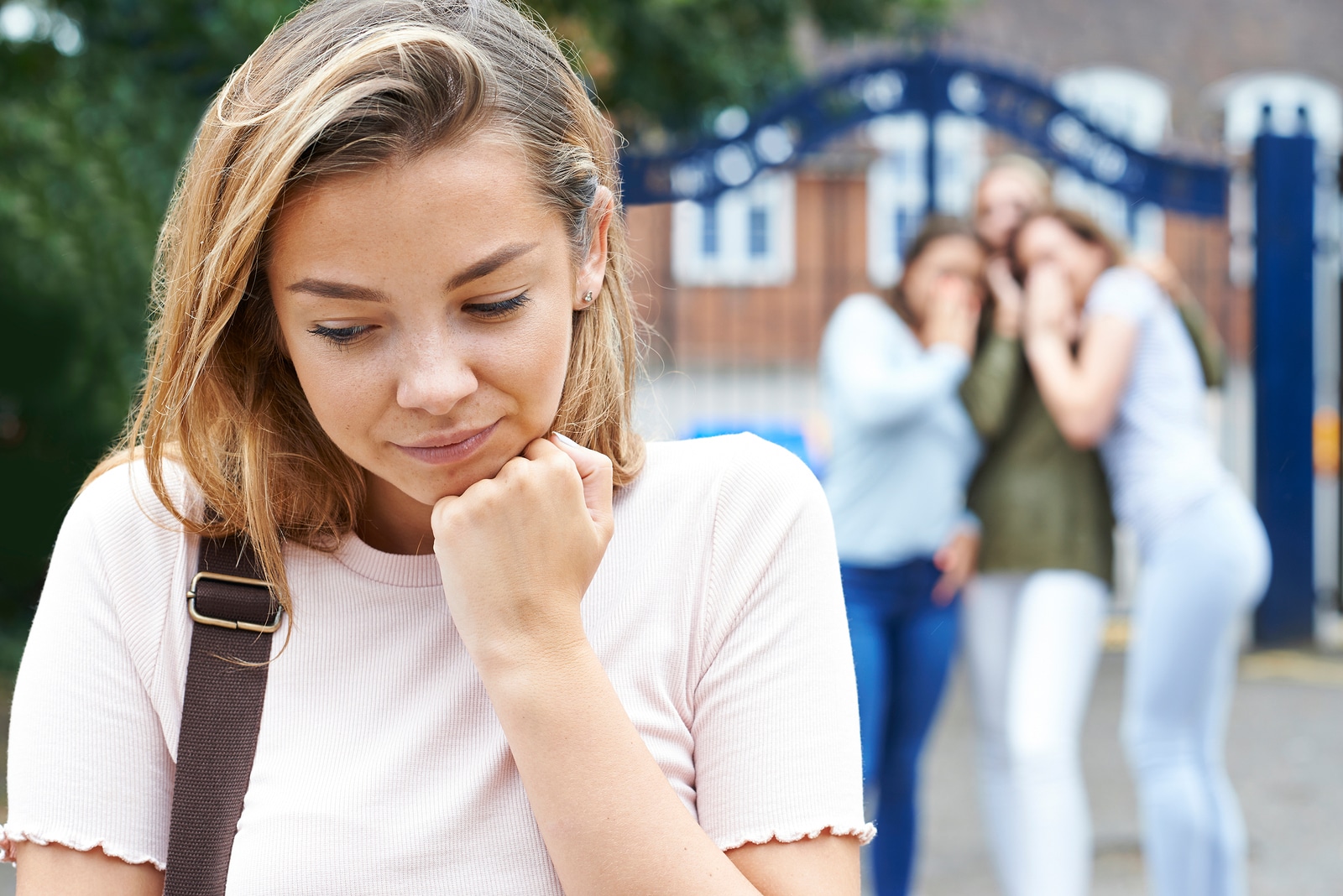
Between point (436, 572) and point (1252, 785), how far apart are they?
4743 mm

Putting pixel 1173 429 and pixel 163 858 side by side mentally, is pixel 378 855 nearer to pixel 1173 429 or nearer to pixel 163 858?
pixel 163 858

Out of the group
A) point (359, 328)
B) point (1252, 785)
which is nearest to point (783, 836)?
point (359, 328)

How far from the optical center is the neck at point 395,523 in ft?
4.92

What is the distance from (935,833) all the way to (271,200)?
161 inches

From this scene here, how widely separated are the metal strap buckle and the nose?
264mm

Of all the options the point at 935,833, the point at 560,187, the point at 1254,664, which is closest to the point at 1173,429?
the point at 935,833

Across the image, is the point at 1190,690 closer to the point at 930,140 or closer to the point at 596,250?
the point at 596,250

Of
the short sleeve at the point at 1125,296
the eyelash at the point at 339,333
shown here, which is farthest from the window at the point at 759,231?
the eyelash at the point at 339,333

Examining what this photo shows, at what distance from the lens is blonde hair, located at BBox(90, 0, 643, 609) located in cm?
126

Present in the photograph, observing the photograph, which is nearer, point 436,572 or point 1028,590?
point 436,572

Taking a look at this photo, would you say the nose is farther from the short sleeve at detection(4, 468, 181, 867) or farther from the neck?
the short sleeve at detection(4, 468, 181, 867)

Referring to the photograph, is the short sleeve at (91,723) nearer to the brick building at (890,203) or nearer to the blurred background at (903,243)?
the brick building at (890,203)

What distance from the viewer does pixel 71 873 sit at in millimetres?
1309

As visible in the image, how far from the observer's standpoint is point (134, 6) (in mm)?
5895
